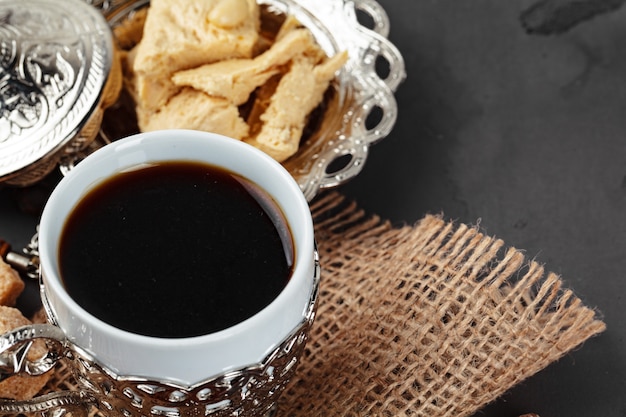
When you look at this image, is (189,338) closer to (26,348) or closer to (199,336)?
(199,336)

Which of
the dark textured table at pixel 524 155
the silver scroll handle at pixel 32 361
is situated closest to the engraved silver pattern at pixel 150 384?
the silver scroll handle at pixel 32 361

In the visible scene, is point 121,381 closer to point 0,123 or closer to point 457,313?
point 457,313

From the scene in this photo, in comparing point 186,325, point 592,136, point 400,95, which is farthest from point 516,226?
point 186,325

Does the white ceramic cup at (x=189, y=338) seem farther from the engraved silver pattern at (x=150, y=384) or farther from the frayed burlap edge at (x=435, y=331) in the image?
the frayed burlap edge at (x=435, y=331)

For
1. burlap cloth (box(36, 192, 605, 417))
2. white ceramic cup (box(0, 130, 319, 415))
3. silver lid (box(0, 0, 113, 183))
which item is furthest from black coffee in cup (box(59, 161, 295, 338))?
silver lid (box(0, 0, 113, 183))

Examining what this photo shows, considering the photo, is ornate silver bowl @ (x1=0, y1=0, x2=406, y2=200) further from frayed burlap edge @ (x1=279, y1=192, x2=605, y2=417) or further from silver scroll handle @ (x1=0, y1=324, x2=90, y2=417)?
silver scroll handle @ (x1=0, y1=324, x2=90, y2=417)

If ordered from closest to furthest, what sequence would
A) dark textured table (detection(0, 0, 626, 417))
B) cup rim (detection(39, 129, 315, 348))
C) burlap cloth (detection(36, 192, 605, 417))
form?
cup rim (detection(39, 129, 315, 348)) < burlap cloth (detection(36, 192, 605, 417)) < dark textured table (detection(0, 0, 626, 417))

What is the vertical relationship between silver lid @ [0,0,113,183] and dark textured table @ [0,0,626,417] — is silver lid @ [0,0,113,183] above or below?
above
